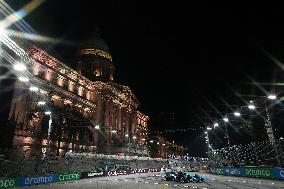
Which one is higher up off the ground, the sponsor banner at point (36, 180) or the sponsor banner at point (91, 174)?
the sponsor banner at point (91, 174)

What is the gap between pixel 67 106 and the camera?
202 ft

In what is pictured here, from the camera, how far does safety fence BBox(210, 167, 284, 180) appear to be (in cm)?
3235

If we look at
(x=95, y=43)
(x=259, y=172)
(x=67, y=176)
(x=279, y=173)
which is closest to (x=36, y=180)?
(x=67, y=176)

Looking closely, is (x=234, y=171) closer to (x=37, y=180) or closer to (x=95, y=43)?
(x=37, y=180)

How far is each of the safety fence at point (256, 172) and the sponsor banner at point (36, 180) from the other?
26.4m

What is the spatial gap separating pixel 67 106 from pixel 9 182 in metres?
38.1

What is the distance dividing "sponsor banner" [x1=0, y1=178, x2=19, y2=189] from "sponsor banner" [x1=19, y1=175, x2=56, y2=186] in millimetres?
735

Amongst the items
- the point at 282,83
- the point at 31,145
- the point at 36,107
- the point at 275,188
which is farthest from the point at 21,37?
the point at 275,188

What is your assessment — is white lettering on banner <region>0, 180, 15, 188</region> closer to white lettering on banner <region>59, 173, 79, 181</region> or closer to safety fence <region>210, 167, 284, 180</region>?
white lettering on banner <region>59, 173, 79, 181</region>

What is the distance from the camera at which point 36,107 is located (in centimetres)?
5200

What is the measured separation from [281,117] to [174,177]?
2648 centimetres

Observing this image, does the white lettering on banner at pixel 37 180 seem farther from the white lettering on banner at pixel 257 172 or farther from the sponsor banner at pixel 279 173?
the sponsor banner at pixel 279 173

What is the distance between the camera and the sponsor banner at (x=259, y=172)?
33.8 meters

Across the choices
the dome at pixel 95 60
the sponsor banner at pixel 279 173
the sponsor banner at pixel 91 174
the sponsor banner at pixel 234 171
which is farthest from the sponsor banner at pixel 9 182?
the dome at pixel 95 60
